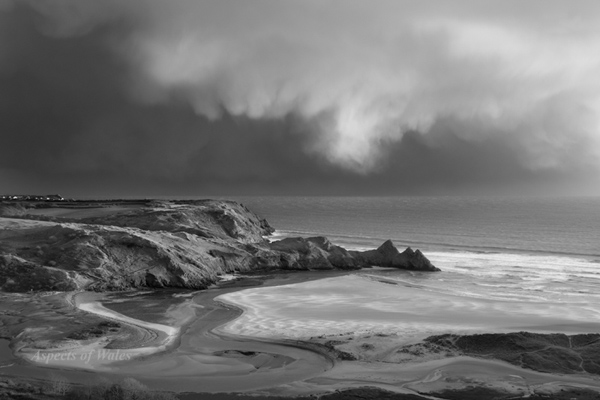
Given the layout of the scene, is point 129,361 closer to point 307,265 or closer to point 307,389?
point 307,389

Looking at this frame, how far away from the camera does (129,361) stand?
70.2 feet

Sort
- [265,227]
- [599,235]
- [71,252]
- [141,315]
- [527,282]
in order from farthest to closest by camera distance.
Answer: [599,235]
[265,227]
[527,282]
[71,252]
[141,315]

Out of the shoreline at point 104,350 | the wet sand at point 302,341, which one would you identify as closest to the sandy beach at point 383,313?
the wet sand at point 302,341

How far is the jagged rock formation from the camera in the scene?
115 ft

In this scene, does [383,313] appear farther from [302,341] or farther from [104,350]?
[104,350]

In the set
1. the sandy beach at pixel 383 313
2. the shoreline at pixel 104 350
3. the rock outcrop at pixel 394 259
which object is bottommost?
the shoreline at pixel 104 350

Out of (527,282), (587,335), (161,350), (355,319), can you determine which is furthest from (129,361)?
(527,282)

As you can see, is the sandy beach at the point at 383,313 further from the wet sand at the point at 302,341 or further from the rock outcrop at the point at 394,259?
the rock outcrop at the point at 394,259

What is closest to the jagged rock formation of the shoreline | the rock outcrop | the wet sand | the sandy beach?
the rock outcrop

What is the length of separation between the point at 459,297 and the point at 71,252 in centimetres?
2754

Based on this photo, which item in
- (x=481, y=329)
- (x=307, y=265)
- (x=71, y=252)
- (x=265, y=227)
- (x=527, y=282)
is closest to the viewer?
(x=481, y=329)

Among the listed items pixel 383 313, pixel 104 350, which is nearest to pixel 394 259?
pixel 383 313

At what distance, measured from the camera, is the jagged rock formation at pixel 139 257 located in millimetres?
35131

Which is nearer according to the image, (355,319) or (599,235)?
(355,319)
